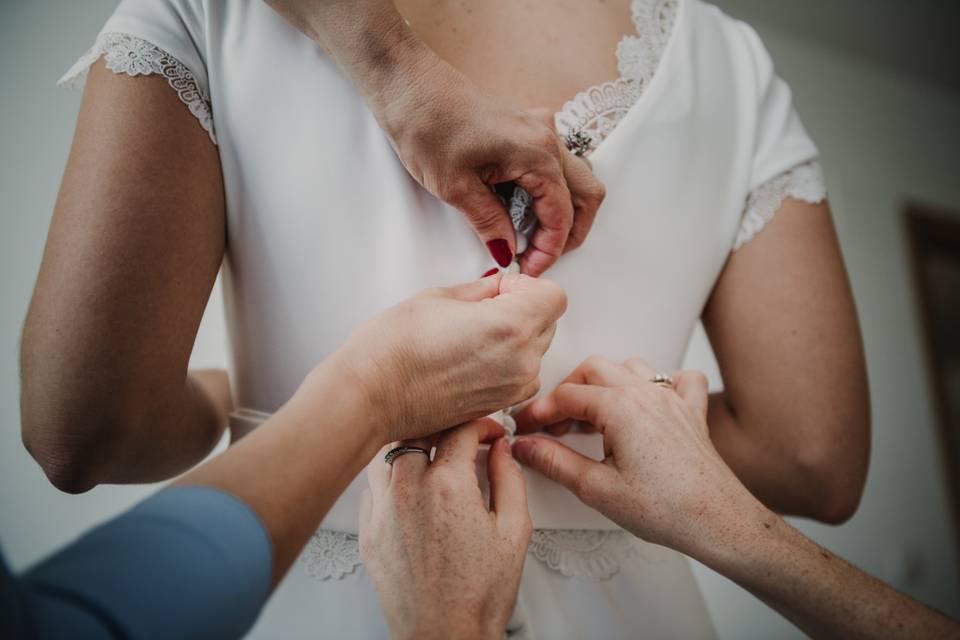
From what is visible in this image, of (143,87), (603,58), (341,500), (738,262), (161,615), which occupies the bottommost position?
(341,500)

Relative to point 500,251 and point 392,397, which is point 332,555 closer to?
point 392,397

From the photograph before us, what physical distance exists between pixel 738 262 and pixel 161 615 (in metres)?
0.83

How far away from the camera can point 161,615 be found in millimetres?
344

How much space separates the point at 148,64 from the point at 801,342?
2.86 feet

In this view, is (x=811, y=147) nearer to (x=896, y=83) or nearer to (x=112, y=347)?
(x=112, y=347)

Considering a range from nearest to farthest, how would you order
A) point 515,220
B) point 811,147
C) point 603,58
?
point 515,220 → point 603,58 → point 811,147

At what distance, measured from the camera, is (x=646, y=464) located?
654 millimetres

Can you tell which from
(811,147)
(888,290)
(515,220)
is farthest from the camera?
(888,290)

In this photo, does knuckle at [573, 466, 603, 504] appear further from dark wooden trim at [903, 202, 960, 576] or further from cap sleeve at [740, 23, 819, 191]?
dark wooden trim at [903, 202, 960, 576]

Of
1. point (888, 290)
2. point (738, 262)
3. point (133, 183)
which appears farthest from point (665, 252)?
point (888, 290)

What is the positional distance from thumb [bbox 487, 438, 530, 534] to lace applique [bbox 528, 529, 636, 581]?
169 millimetres

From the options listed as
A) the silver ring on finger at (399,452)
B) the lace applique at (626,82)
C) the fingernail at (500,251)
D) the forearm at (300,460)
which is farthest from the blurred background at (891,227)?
the forearm at (300,460)

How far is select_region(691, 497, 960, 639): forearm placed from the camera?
0.62 metres

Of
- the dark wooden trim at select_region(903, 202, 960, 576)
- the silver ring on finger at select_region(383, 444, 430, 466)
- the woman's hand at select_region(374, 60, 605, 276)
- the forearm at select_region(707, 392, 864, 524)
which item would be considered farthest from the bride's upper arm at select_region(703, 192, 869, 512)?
the dark wooden trim at select_region(903, 202, 960, 576)
